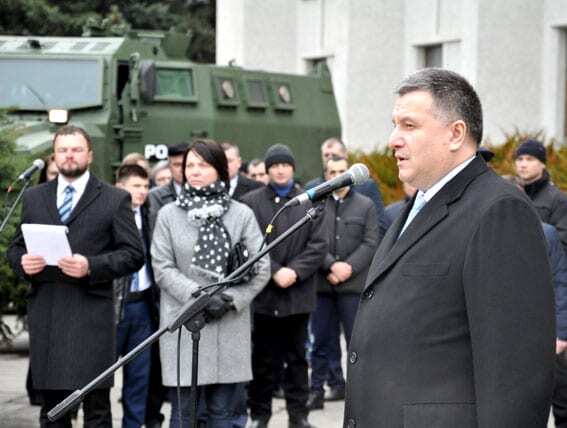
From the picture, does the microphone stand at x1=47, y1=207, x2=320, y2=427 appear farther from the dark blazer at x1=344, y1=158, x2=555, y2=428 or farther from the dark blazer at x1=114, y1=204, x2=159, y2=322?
the dark blazer at x1=114, y1=204, x2=159, y2=322

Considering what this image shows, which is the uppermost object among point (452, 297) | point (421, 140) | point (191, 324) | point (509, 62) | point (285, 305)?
point (509, 62)

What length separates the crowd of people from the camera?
384 centimetres

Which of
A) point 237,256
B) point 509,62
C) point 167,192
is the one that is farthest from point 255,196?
point 509,62

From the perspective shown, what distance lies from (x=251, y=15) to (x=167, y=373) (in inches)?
841

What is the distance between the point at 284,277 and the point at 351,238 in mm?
1344

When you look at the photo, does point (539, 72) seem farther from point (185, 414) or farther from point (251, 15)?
point (185, 414)

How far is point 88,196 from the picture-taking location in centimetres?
772

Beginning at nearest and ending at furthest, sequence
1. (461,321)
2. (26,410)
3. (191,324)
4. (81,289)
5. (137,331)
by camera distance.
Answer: (461,321) → (191,324) → (81,289) → (137,331) → (26,410)

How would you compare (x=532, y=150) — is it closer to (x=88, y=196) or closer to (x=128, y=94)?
(x=88, y=196)

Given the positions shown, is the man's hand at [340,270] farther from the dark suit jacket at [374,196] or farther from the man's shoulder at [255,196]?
the man's shoulder at [255,196]

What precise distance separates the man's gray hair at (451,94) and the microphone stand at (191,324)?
1229 mm

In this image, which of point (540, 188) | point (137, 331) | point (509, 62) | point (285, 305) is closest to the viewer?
point (137, 331)

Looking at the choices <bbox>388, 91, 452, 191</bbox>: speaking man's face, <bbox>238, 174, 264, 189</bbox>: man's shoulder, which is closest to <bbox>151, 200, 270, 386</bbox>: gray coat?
<bbox>388, 91, 452, 191</bbox>: speaking man's face

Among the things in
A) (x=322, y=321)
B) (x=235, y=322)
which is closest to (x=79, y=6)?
(x=322, y=321)
